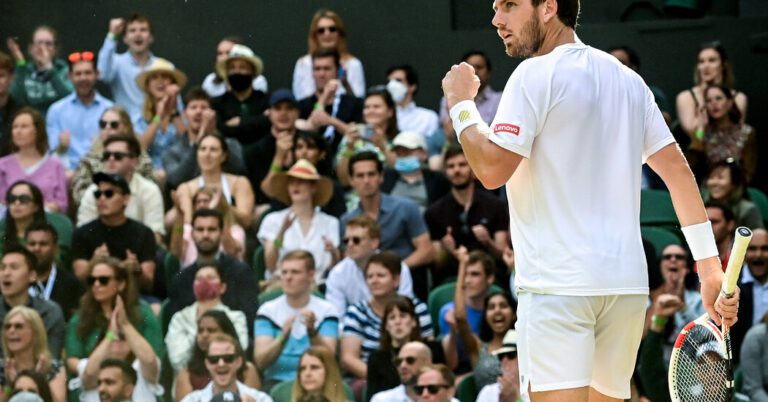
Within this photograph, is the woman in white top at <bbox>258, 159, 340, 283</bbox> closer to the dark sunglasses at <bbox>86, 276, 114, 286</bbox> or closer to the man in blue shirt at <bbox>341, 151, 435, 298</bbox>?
the man in blue shirt at <bbox>341, 151, 435, 298</bbox>

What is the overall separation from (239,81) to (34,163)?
1.61 meters

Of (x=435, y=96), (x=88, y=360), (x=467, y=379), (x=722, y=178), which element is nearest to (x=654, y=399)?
(x=467, y=379)

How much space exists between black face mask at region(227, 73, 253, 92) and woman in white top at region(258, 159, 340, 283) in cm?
120

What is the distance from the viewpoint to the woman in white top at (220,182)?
9445 millimetres

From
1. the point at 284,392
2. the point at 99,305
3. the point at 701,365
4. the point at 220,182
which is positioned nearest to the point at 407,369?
the point at 284,392

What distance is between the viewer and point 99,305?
28.3ft

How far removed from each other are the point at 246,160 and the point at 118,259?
4.55ft

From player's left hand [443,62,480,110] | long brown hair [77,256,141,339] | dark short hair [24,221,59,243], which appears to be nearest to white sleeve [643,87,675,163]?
player's left hand [443,62,480,110]

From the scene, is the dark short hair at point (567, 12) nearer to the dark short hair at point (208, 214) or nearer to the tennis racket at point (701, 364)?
the tennis racket at point (701, 364)

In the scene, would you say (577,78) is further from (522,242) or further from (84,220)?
(84,220)

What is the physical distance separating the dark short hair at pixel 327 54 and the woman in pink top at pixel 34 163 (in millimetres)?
1998

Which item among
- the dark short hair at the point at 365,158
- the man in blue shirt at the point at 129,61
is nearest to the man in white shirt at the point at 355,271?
the dark short hair at the point at 365,158

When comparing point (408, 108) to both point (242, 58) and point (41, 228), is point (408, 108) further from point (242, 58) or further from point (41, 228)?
point (41, 228)

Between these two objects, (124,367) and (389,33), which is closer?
(124,367)
